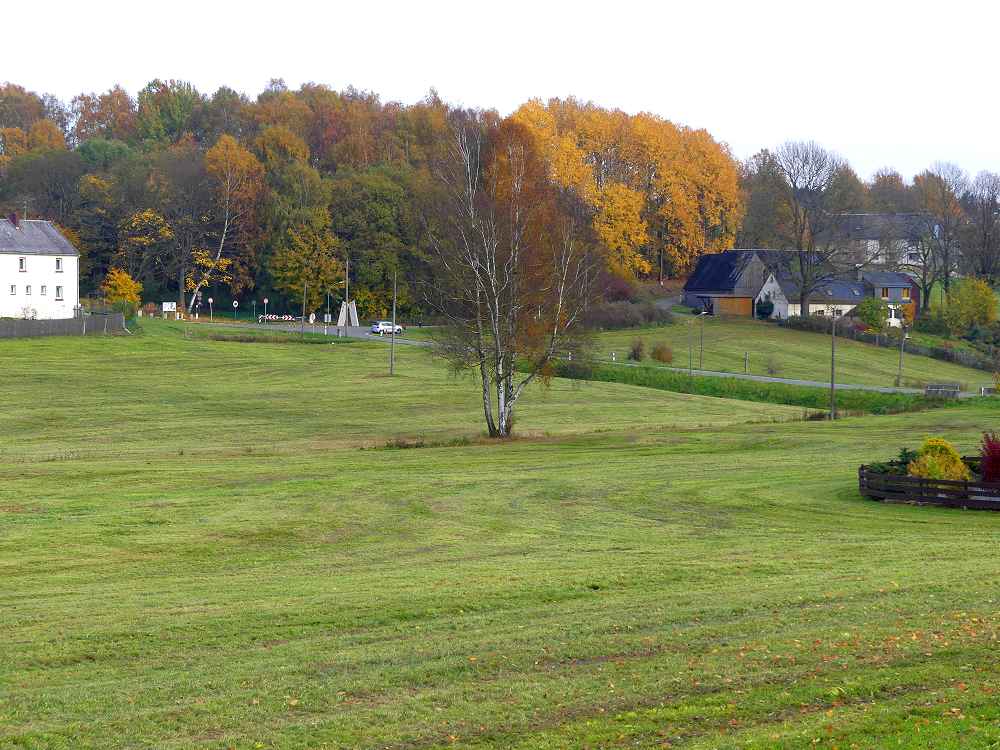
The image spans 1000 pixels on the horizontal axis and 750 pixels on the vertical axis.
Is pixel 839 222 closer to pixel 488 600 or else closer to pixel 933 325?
pixel 933 325

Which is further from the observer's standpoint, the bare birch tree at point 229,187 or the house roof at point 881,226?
the house roof at point 881,226

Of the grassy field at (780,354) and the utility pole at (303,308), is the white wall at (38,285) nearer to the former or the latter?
the utility pole at (303,308)

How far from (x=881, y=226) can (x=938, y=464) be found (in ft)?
331

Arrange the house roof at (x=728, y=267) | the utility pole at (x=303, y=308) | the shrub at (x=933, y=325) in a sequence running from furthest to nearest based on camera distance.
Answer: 1. the house roof at (x=728, y=267)
2. the shrub at (x=933, y=325)
3. the utility pole at (x=303, y=308)

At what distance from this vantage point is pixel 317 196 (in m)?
116

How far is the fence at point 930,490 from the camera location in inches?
1243

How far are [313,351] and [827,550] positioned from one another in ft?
231

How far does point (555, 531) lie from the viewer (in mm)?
28422

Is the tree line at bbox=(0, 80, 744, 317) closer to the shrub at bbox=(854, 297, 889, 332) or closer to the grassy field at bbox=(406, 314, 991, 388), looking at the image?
the grassy field at bbox=(406, 314, 991, 388)

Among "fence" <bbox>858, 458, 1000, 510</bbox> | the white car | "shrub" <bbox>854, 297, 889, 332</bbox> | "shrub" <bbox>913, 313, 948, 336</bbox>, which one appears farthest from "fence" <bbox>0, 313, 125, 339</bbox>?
"fence" <bbox>858, 458, 1000, 510</bbox>

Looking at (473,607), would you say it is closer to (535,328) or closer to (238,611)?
(238,611)

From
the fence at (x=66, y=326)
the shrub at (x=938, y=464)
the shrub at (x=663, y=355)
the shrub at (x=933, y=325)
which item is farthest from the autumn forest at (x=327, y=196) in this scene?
the shrub at (x=938, y=464)

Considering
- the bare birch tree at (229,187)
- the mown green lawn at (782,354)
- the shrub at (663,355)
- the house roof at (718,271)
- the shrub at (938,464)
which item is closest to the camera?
the shrub at (938,464)

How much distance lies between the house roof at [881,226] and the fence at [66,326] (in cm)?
6505
